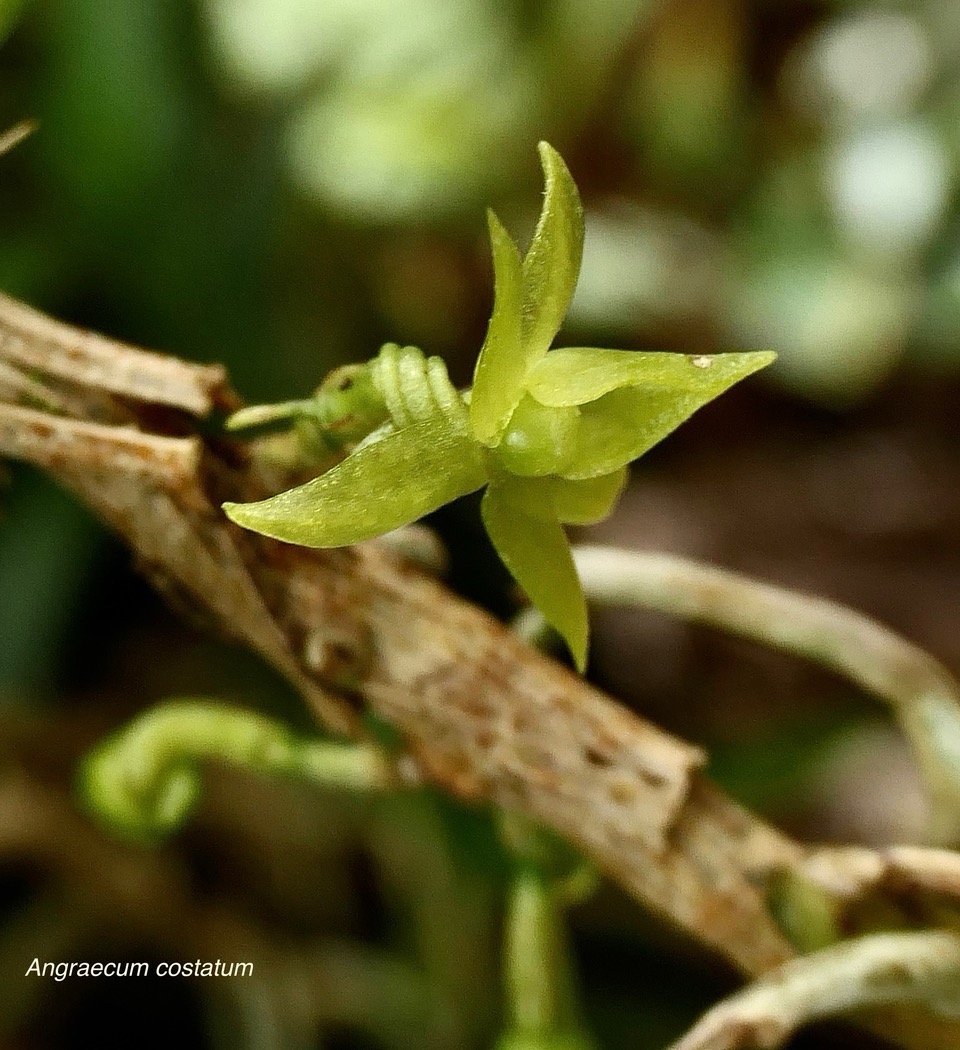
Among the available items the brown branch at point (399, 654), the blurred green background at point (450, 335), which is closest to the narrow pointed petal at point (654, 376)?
the brown branch at point (399, 654)

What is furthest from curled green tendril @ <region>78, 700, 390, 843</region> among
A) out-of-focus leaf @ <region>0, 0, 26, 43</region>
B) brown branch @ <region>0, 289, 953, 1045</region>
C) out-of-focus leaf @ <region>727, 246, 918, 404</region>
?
out-of-focus leaf @ <region>727, 246, 918, 404</region>

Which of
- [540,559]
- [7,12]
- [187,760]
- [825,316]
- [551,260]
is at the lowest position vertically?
[825,316]

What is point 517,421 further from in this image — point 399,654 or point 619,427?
point 399,654

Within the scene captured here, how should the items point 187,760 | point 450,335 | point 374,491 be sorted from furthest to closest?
point 450,335 < point 187,760 < point 374,491

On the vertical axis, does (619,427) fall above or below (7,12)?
below

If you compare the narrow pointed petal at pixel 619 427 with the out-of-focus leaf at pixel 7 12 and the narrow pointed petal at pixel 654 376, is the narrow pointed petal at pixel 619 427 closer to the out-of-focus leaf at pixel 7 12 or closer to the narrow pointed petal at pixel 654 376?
the narrow pointed petal at pixel 654 376

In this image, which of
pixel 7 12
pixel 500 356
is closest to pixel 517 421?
pixel 500 356
